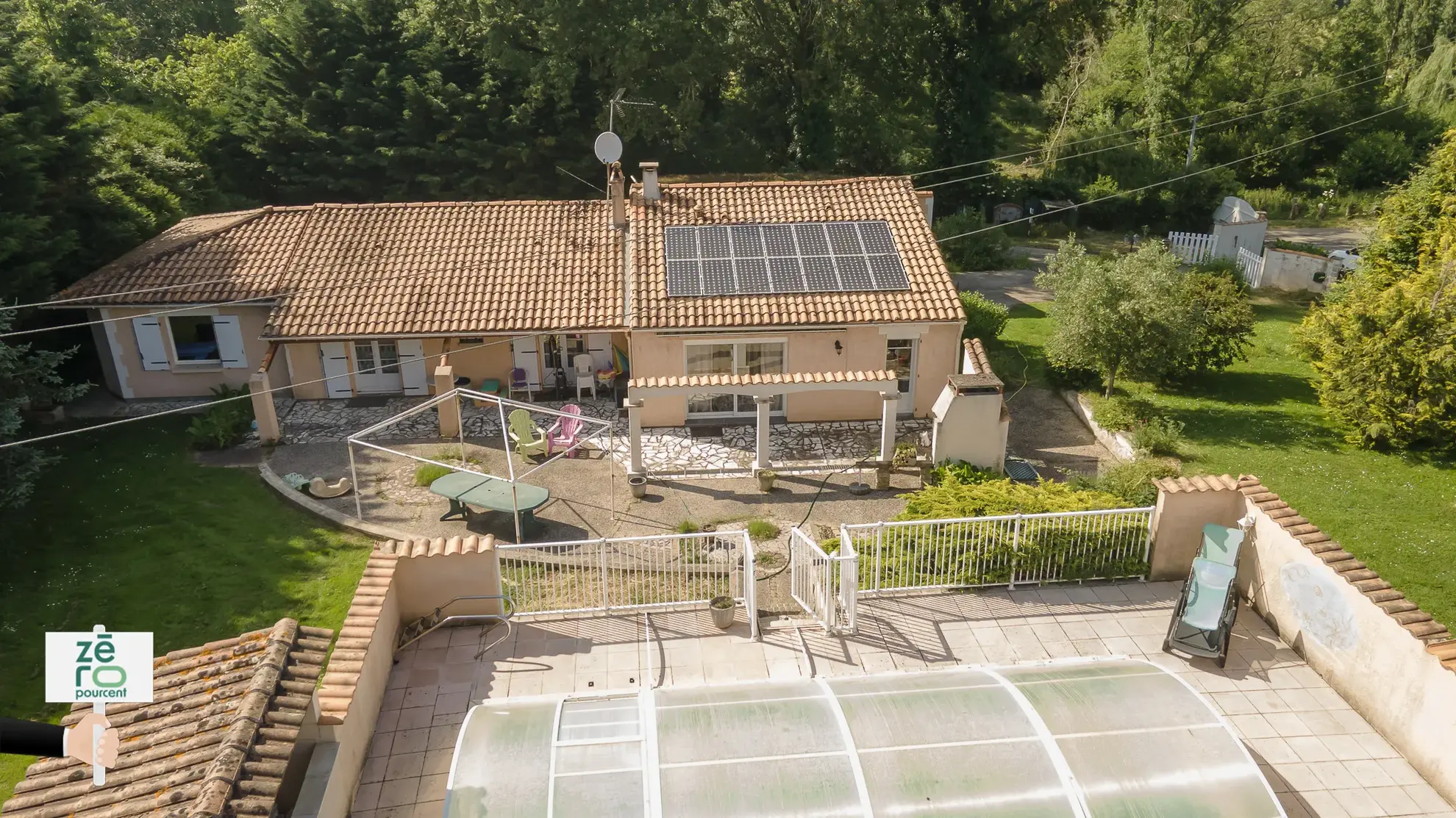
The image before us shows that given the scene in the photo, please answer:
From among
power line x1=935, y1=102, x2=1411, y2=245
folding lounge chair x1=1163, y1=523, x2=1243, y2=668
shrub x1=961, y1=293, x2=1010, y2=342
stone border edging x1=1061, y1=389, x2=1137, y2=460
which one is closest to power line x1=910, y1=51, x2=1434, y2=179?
power line x1=935, y1=102, x2=1411, y2=245

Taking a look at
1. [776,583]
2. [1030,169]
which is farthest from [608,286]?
[1030,169]

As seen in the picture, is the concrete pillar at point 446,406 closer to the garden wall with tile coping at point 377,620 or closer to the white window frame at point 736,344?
the white window frame at point 736,344

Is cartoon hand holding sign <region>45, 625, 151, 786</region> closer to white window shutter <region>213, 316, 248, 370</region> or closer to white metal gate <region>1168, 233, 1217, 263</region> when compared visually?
white window shutter <region>213, 316, 248, 370</region>

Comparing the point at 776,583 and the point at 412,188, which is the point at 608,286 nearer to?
the point at 776,583

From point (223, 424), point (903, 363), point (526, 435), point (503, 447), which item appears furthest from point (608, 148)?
point (223, 424)

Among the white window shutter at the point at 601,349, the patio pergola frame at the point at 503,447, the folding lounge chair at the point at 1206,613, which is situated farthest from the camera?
the white window shutter at the point at 601,349

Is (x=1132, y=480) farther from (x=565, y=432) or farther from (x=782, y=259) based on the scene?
(x=565, y=432)

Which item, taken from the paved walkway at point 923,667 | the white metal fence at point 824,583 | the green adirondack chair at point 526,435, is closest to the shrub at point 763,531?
the white metal fence at point 824,583

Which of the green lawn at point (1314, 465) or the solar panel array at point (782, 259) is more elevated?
the solar panel array at point (782, 259)
